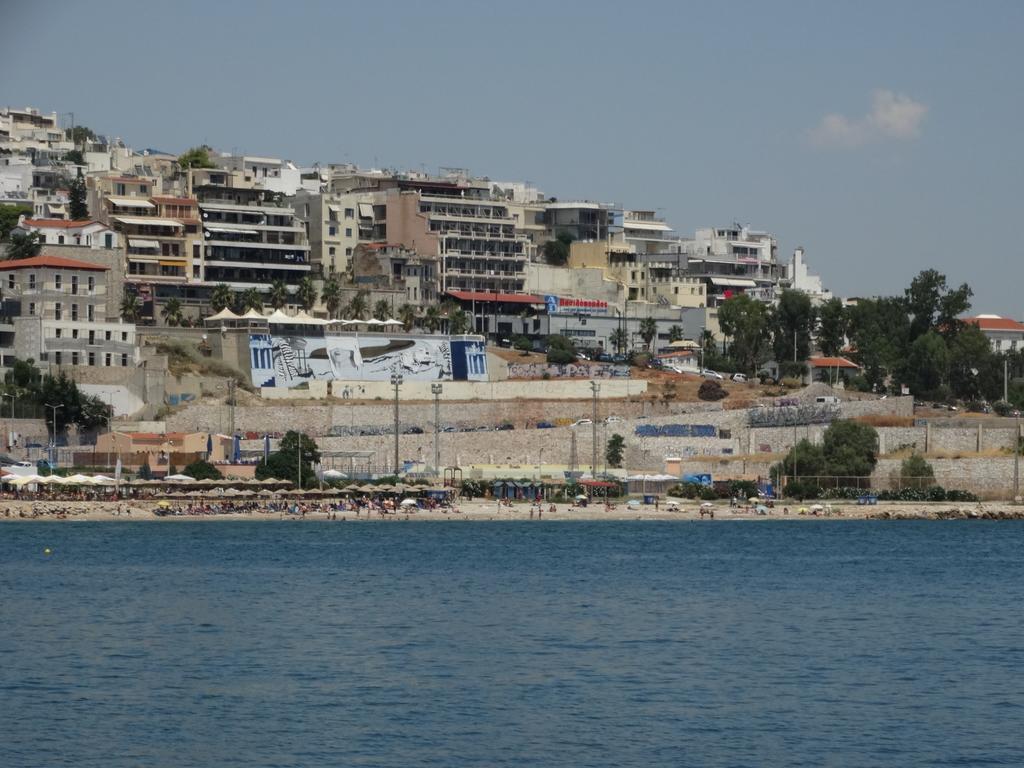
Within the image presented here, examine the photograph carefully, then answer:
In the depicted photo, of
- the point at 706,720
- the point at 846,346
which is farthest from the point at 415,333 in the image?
the point at 706,720

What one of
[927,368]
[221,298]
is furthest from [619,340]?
[221,298]

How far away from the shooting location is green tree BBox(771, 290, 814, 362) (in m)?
127

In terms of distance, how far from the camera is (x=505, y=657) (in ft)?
148

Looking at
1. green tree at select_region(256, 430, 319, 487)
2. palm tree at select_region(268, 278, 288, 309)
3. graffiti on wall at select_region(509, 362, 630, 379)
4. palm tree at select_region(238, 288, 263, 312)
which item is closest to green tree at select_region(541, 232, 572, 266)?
graffiti on wall at select_region(509, 362, 630, 379)

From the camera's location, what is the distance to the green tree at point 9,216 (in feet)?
383

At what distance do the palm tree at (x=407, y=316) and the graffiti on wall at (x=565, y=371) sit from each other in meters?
7.14

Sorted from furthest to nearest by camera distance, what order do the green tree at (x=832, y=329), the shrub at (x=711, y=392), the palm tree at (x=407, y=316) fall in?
1. the green tree at (x=832, y=329)
2. the palm tree at (x=407, y=316)
3. the shrub at (x=711, y=392)

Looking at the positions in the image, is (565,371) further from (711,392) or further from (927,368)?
(927,368)

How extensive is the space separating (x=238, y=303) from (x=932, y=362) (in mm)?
43037

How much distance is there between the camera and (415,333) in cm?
10994

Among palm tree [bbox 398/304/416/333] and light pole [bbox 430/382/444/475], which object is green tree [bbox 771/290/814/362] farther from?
light pole [bbox 430/382/444/475]

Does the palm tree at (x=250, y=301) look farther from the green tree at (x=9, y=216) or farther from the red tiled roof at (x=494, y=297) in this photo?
the red tiled roof at (x=494, y=297)

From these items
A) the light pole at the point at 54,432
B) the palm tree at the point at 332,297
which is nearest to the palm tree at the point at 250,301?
the palm tree at the point at 332,297

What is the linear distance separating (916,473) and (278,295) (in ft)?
130
